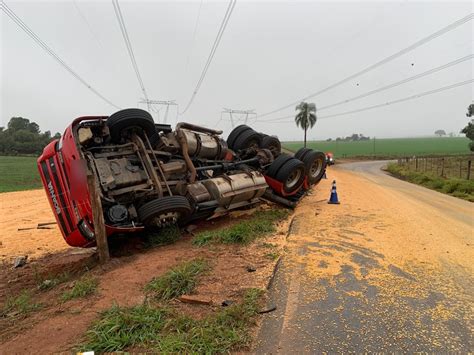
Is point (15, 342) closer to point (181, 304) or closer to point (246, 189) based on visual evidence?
point (181, 304)

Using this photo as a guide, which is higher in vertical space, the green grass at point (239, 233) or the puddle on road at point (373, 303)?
the green grass at point (239, 233)

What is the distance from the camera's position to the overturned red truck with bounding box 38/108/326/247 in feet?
18.1

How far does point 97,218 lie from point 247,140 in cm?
576

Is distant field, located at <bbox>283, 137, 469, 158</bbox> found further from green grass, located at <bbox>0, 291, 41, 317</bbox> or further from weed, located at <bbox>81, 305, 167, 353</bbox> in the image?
weed, located at <bbox>81, 305, 167, 353</bbox>

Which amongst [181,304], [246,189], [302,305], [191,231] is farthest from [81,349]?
[246,189]

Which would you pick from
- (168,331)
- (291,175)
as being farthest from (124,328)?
(291,175)

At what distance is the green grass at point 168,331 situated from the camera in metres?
2.71

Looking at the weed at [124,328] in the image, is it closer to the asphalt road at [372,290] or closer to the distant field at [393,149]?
the asphalt road at [372,290]

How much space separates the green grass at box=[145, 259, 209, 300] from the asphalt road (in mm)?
961

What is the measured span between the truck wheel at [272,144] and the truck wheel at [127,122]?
453 cm

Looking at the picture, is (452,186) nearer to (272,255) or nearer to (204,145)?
(204,145)

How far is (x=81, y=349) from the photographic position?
8.95 ft

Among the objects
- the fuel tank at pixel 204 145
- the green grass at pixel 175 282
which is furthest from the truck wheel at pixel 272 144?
the green grass at pixel 175 282

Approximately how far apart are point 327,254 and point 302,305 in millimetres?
1736
